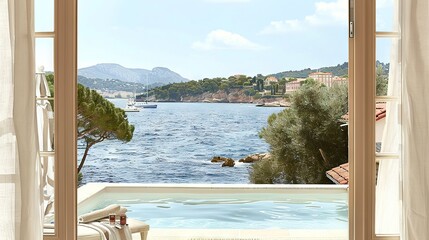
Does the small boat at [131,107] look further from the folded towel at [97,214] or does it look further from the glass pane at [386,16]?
the glass pane at [386,16]

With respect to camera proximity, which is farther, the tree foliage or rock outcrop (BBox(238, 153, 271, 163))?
rock outcrop (BBox(238, 153, 271, 163))

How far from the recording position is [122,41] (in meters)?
11.3

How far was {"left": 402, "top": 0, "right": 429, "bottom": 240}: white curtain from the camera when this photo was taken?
2.36 metres

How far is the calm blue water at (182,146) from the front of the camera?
1129 centimetres

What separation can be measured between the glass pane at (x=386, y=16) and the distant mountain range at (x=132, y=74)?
911 cm

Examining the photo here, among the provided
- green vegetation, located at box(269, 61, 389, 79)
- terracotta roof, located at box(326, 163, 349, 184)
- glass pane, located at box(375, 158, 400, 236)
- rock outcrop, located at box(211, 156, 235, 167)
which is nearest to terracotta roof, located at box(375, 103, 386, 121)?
glass pane, located at box(375, 158, 400, 236)

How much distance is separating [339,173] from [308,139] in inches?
33.7

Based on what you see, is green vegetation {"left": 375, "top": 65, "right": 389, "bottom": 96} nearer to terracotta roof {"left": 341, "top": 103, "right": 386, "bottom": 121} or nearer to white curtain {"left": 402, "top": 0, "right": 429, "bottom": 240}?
terracotta roof {"left": 341, "top": 103, "right": 386, "bottom": 121}

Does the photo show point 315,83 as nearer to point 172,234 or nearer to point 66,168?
point 172,234

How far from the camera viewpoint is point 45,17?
2.62m

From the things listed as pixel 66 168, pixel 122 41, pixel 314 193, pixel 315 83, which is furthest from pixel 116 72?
pixel 66 168

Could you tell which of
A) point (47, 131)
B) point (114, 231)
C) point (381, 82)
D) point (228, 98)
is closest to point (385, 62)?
point (381, 82)

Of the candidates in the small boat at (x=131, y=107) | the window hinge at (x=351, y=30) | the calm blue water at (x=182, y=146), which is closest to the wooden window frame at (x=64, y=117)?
the window hinge at (x=351, y=30)

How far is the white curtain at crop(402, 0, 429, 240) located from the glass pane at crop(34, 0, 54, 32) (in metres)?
1.60
